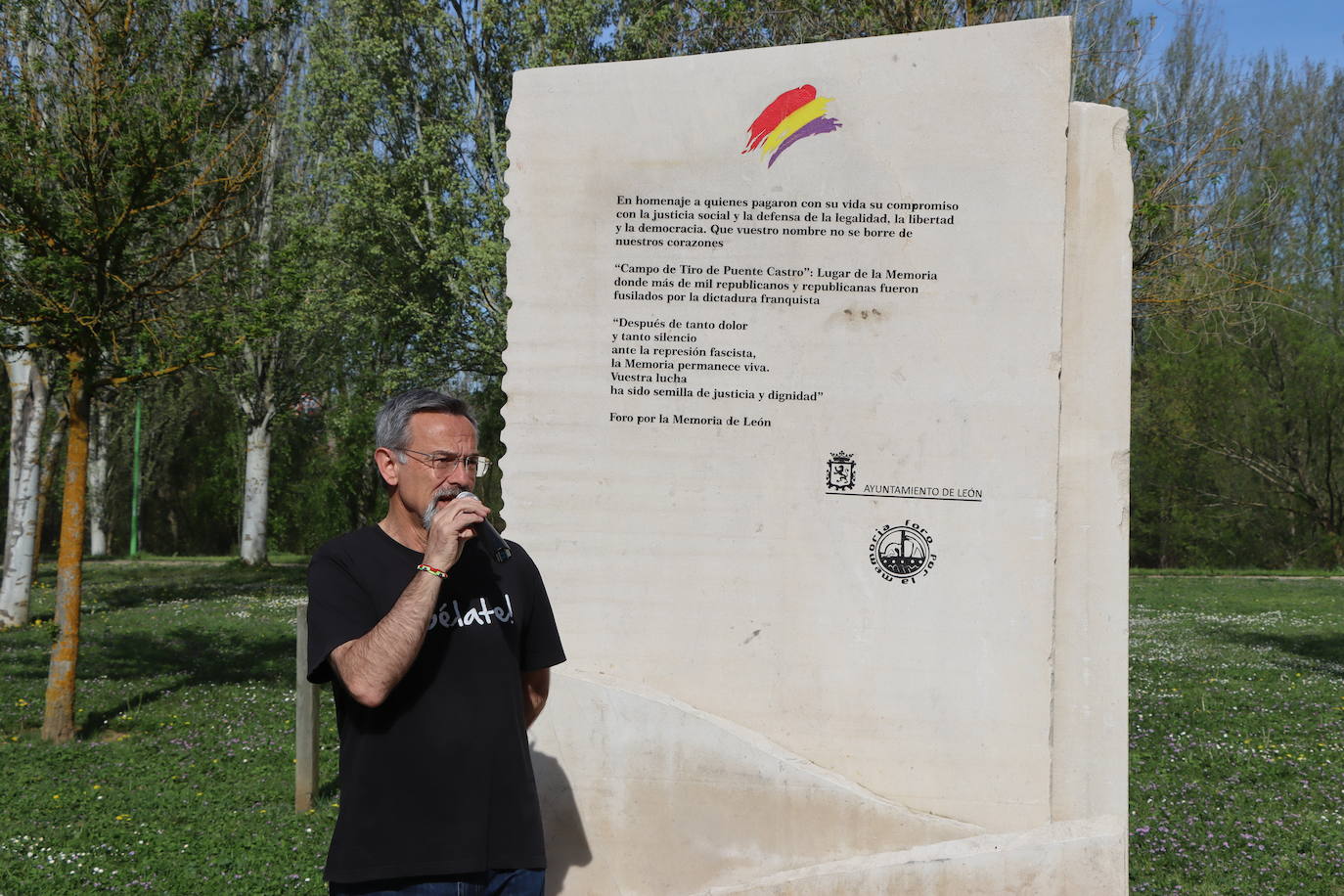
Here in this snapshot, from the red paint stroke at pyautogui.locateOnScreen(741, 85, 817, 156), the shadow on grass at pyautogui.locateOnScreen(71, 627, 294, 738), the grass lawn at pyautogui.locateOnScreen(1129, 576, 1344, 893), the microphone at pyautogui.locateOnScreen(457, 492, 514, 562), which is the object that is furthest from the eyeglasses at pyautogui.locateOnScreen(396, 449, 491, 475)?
the shadow on grass at pyautogui.locateOnScreen(71, 627, 294, 738)

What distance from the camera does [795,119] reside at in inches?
204

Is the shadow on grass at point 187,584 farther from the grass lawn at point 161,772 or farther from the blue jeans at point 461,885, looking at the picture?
the blue jeans at point 461,885

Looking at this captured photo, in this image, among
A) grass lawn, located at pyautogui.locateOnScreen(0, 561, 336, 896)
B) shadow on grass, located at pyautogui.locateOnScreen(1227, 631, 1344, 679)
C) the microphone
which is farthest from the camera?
shadow on grass, located at pyautogui.locateOnScreen(1227, 631, 1344, 679)

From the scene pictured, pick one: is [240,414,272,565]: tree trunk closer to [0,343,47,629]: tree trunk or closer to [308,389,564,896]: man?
[0,343,47,629]: tree trunk

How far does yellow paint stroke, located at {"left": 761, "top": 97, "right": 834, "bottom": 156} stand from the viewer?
17.0 ft

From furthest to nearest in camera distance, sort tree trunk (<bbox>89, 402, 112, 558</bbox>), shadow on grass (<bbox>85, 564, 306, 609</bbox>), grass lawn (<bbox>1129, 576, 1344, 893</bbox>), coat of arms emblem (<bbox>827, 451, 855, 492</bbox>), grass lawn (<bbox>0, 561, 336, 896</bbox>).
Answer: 1. tree trunk (<bbox>89, 402, 112, 558</bbox>)
2. shadow on grass (<bbox>85, 564, 306, 609</bbox>)
3. grass lawn (<bbox>1129, 576, 1344, 893</bbox>)
4. grass lawn (<bbox>0, 561, 336, 896</bbox>)
5. coat of arms emblem (<bbox>827, 451, 855, 492</bbox>)

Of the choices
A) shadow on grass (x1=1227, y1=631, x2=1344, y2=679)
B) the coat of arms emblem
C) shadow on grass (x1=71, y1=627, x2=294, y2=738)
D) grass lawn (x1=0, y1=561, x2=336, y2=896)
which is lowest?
grass lawn (x1=0, y1=561, x2=336, y2=896)

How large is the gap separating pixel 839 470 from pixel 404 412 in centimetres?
243

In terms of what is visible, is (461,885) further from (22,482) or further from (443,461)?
(22,482)

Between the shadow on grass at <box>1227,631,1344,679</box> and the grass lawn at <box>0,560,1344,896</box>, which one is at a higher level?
the shadow on grass at <box>1227,631,1344,679</box>

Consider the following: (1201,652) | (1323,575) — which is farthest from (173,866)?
(1323,575)

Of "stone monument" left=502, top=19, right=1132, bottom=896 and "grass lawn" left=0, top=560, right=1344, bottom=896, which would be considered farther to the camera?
"grass lawn" left=0, top=560, right=1344, bottom=896

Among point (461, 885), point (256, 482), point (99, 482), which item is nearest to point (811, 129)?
point (461, 885)

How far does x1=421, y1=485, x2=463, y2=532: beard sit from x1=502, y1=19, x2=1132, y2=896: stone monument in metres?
2.21
